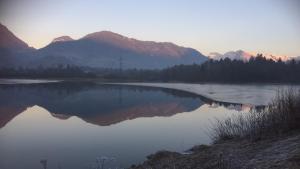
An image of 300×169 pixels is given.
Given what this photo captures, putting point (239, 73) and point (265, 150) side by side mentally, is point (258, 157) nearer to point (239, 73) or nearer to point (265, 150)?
point (265, 150)

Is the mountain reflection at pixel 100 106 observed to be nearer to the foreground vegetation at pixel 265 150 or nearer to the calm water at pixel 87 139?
the calm water at pixel 87 139

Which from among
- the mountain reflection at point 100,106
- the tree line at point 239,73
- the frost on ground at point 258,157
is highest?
the tree line at point 239,73

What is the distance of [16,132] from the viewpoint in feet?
57.7

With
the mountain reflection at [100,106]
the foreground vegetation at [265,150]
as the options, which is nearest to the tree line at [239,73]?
the mountain reflection at [100,106]

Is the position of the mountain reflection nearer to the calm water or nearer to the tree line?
the calm water

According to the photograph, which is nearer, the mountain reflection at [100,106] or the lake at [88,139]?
the lake at [88,139]

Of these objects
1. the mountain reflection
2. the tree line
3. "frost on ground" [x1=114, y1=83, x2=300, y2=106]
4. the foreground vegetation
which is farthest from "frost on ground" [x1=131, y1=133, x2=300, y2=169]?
the tree line

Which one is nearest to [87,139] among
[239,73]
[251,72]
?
[251,72]

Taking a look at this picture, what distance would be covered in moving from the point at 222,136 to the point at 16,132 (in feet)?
32.7

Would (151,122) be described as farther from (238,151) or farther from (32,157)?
(238,151)

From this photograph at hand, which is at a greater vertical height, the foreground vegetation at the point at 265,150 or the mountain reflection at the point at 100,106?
the foreground vegetation at the point at 265,150

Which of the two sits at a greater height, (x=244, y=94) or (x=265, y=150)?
(x=265, y=150)

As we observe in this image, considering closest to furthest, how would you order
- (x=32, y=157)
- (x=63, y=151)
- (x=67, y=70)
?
(x=32, y=157) → (x=63, y=151) → (x=67, y=70)

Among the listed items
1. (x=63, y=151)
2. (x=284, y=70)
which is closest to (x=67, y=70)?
(x=284, y=70)
